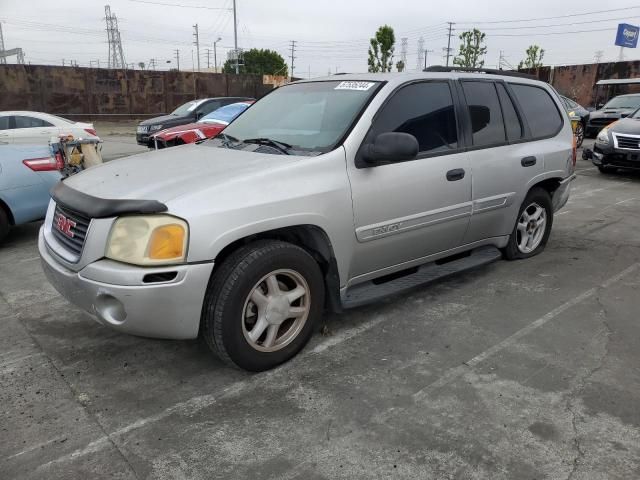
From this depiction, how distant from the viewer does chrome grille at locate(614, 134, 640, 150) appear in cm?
934

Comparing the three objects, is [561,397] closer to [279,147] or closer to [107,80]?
[279,147]

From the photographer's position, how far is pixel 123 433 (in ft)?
8.35

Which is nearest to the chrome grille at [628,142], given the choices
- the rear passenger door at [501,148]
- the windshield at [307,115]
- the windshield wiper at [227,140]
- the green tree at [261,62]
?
the rear passenger door at [501,148]

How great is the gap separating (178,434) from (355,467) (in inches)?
34.5

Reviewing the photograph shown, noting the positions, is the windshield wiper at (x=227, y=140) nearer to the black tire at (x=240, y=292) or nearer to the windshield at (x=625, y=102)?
the black tire at (x=240, y=292)

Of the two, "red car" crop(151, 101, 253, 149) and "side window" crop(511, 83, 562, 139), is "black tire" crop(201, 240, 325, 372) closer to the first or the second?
"side window" crop(511, 83, 562, 139)

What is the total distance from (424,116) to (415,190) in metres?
0.59

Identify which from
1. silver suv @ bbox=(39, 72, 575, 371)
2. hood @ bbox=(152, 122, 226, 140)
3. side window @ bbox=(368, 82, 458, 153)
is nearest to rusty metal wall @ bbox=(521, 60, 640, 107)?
hood @ bbox=(152, 122, 226, 140)

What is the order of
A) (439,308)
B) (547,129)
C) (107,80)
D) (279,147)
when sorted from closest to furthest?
(279,147) → (439,308) → (547,129) → (107,80)

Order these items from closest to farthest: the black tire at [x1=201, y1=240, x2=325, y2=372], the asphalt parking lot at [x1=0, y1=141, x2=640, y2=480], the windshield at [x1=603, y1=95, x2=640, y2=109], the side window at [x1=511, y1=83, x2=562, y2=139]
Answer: the asphalt parking lot at [x1=0, y1=141, x2=640, y2=480] < the black tire at [x1=201, y1=240, x2=325, y2=372] < the side window at [x1=511, y1=83, x2=562, y2=139] < the windshield at [x1=603, y1=95, x2=640, y2=109]

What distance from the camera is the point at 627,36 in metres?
39.0

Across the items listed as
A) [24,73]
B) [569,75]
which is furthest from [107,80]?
[569,75]

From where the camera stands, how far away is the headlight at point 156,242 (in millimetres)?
2604

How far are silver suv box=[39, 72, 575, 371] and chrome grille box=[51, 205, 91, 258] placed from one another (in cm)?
1
